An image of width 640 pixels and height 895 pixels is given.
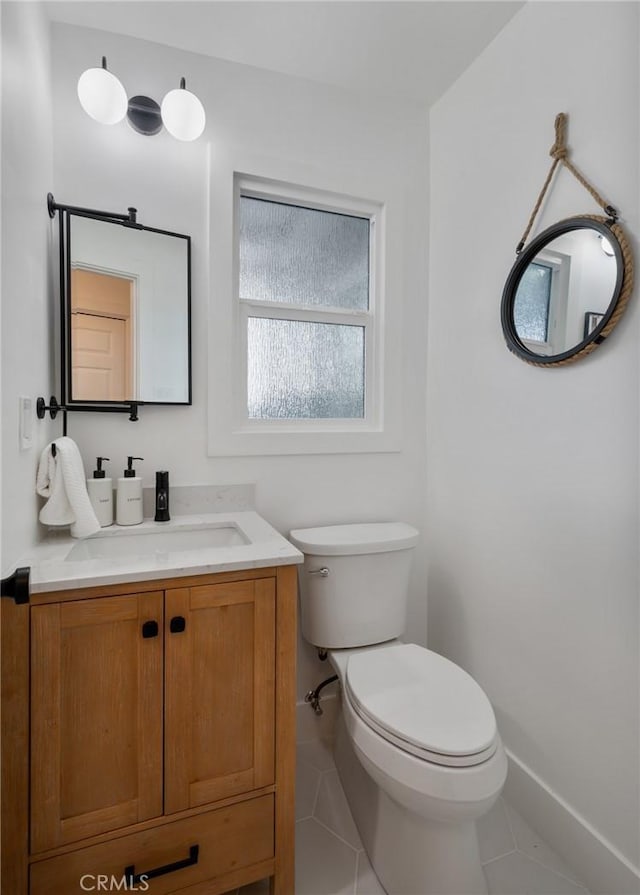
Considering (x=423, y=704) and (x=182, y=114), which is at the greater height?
(x=182, y=114)

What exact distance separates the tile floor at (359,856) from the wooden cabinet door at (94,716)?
0.53 meters

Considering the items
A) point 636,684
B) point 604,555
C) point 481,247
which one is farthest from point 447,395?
point 636,684

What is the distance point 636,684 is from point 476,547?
62cm

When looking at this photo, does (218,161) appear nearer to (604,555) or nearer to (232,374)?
(232,374)

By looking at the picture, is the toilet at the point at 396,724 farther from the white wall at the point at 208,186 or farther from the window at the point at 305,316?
the window at the point at 305,316

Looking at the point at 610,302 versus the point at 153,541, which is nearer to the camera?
the point at 610,302

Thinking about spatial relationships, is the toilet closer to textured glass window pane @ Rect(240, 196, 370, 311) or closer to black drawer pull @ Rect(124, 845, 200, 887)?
black drawer pull @ Rect(124, 845, 200, 887)

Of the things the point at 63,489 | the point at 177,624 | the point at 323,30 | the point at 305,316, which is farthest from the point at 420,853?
the point at 323,30

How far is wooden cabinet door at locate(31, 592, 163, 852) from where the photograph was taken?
3.04ft

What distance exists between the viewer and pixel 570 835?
1.25 meters

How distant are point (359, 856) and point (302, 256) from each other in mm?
1977

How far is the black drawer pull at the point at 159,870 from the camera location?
1.00m

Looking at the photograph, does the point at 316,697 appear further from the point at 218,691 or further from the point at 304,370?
the point at 304,370

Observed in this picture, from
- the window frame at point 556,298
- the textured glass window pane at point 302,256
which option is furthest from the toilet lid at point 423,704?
the textured glass window pane at point 302,256
